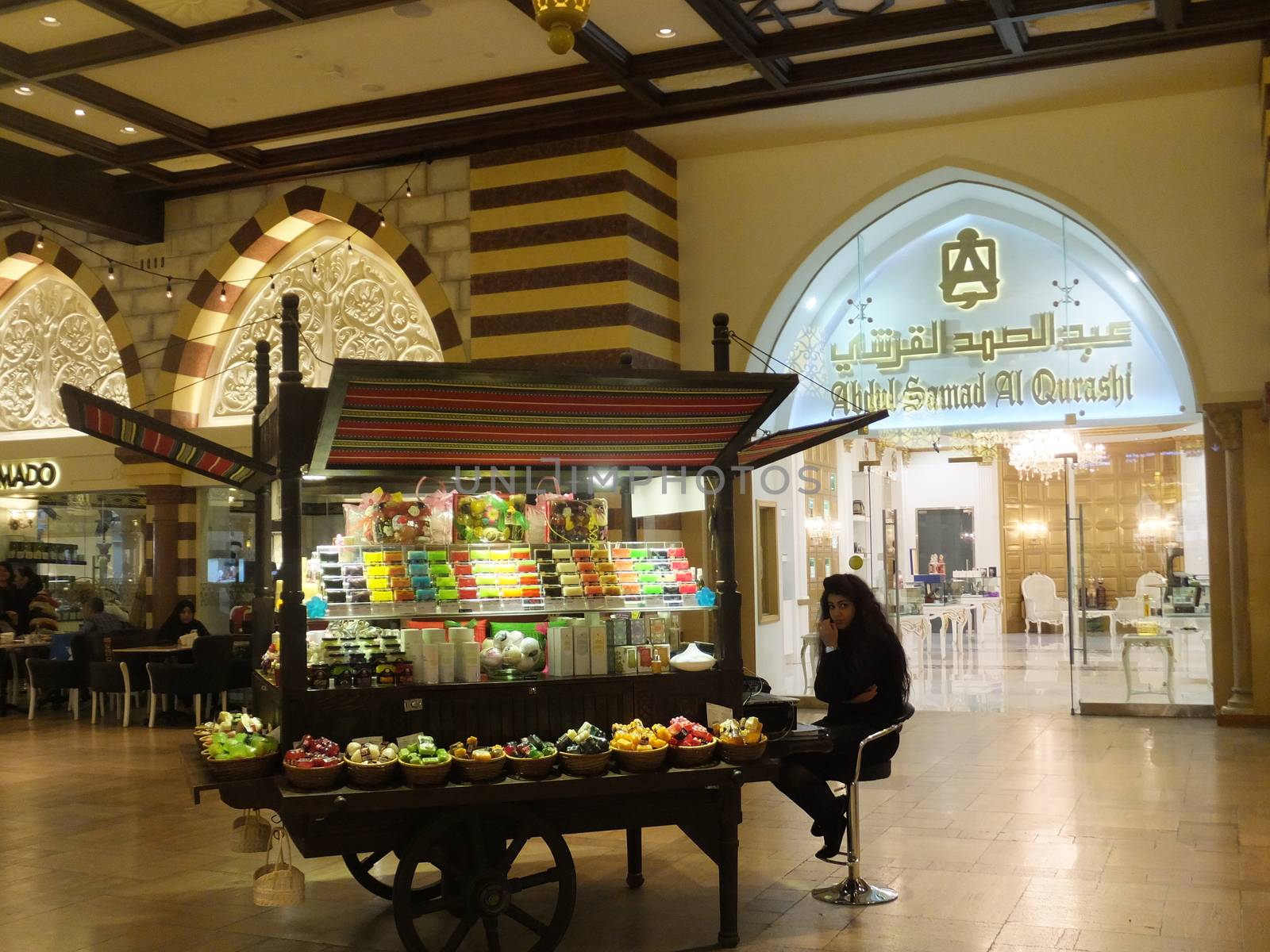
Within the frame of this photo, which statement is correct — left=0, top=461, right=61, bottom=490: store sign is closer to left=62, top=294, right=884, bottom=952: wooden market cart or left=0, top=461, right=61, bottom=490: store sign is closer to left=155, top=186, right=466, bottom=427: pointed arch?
left=155, top=186, right=466, bottom=427: pointed arch

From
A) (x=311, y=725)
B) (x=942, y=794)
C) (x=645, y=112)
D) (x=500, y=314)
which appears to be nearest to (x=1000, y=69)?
(x=645, y=112)

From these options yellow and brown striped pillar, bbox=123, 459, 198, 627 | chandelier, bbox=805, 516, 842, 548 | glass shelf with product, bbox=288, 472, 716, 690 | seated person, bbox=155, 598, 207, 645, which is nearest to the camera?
glass shelf with product, bbox=288, 472, 716, 690

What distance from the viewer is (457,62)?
8648 millimetres

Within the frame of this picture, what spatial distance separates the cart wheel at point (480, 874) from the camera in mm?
4168

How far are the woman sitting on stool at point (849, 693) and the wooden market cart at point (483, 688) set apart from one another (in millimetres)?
282

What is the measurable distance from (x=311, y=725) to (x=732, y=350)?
6.27 metres

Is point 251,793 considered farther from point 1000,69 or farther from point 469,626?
point 1000,69

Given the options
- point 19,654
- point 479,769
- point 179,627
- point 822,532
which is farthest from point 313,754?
point 19,654

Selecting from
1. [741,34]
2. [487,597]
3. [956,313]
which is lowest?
[487,597]

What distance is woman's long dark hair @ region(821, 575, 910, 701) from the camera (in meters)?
5.19

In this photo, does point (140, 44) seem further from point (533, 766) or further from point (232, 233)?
point (533, 766)

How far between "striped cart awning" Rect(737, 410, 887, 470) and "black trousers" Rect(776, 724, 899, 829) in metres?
1.24

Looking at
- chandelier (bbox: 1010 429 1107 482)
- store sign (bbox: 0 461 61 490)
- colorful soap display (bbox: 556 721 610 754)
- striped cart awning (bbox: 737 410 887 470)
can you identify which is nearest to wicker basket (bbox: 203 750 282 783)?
colorful soap display (bbox: 556 721 610 754)

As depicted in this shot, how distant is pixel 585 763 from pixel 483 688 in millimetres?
552
